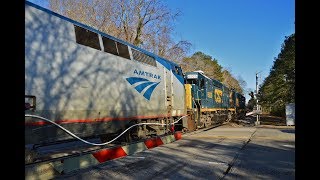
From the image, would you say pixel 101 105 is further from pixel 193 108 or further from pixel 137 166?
pixel 193 108

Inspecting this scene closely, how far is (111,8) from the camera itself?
3241 centimetres

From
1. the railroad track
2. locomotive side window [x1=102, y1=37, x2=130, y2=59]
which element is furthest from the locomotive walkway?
locomotive side window [x1=102, y1=37, x2=130, y2=59]

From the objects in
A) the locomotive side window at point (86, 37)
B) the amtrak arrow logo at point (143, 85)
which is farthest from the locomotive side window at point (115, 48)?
the amtrak arrow logo at point (143, 85)

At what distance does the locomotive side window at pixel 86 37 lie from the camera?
8.49m

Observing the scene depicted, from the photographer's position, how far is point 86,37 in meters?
8.84

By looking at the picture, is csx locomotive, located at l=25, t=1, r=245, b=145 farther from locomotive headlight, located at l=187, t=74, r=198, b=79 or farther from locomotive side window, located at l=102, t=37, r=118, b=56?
locomotive headlight, located at l=187, t=74, r=198, b=79

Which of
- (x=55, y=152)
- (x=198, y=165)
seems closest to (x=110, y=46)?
(x=55, y=152)

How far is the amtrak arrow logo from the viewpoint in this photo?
1109cm

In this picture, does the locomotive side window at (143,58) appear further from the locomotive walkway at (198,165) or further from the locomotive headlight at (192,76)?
the locomotive headlight at (192,76)

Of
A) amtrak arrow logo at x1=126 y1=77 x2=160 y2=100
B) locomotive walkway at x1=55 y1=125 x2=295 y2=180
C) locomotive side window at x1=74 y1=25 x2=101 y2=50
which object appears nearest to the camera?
locomotive walkway at x1=55 y1=125 x2=295 y2=180

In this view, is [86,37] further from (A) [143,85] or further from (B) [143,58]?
(B) [143,58]

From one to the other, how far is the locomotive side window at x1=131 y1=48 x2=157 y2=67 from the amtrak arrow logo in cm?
75

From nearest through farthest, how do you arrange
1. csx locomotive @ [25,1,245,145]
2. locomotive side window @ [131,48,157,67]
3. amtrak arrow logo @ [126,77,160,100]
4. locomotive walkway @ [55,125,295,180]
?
locomotive walkway @ [55,125,295,180] < csx locomotive @ [25,1,245,145] < amtrak arrow logo @ [126,77,160,100] < locomotive side window @ [131,48,157,67]

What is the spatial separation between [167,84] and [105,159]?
7661mm
